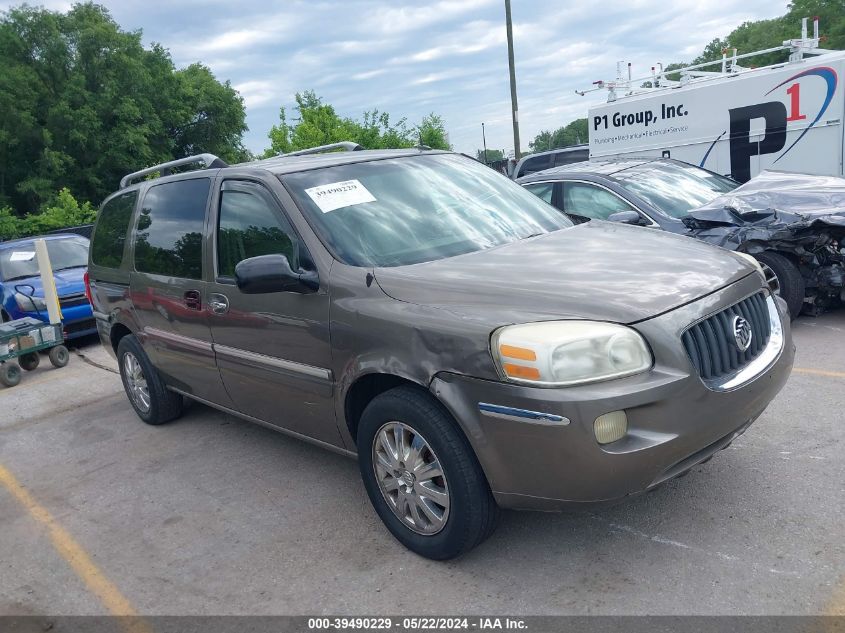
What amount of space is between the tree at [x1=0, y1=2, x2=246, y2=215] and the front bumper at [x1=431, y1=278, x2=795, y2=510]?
137 ft

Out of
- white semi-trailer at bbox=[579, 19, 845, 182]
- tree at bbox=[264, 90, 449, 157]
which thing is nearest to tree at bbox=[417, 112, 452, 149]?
tree at bbox=[264, 90, 449, 157]

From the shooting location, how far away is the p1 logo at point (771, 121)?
10.1 meters

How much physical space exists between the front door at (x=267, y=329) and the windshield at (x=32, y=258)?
6.96 meters

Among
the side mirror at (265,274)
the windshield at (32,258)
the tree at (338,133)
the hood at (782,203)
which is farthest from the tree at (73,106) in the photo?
the side mirror at (265,274)

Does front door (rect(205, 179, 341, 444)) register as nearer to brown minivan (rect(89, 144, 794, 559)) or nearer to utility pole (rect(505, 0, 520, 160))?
brown minivan (rect(89, 144, 794, 559))

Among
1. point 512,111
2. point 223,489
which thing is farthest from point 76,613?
point 512,111

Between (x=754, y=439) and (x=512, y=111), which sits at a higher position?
(x=512, y=111)

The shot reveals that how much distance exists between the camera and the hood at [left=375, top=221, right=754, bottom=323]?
2824mm

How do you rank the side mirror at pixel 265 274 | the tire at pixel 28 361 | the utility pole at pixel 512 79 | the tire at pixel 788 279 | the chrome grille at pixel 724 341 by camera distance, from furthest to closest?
the utility pole at pixel 512 79 < the tire at pixel 28 361 < the tire at pixel 788 279 < the side mirror at pixel 265 274 < the chrome grille at pixel 724 341

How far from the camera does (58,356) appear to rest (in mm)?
8570

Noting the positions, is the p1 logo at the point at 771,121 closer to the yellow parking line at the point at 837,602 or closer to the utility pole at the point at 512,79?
the yellow parking line at the point at 837,602

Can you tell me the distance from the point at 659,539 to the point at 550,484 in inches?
31.4

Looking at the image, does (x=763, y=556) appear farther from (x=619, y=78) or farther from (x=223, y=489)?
(x=619, y=78)

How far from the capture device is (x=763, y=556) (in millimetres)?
2965
